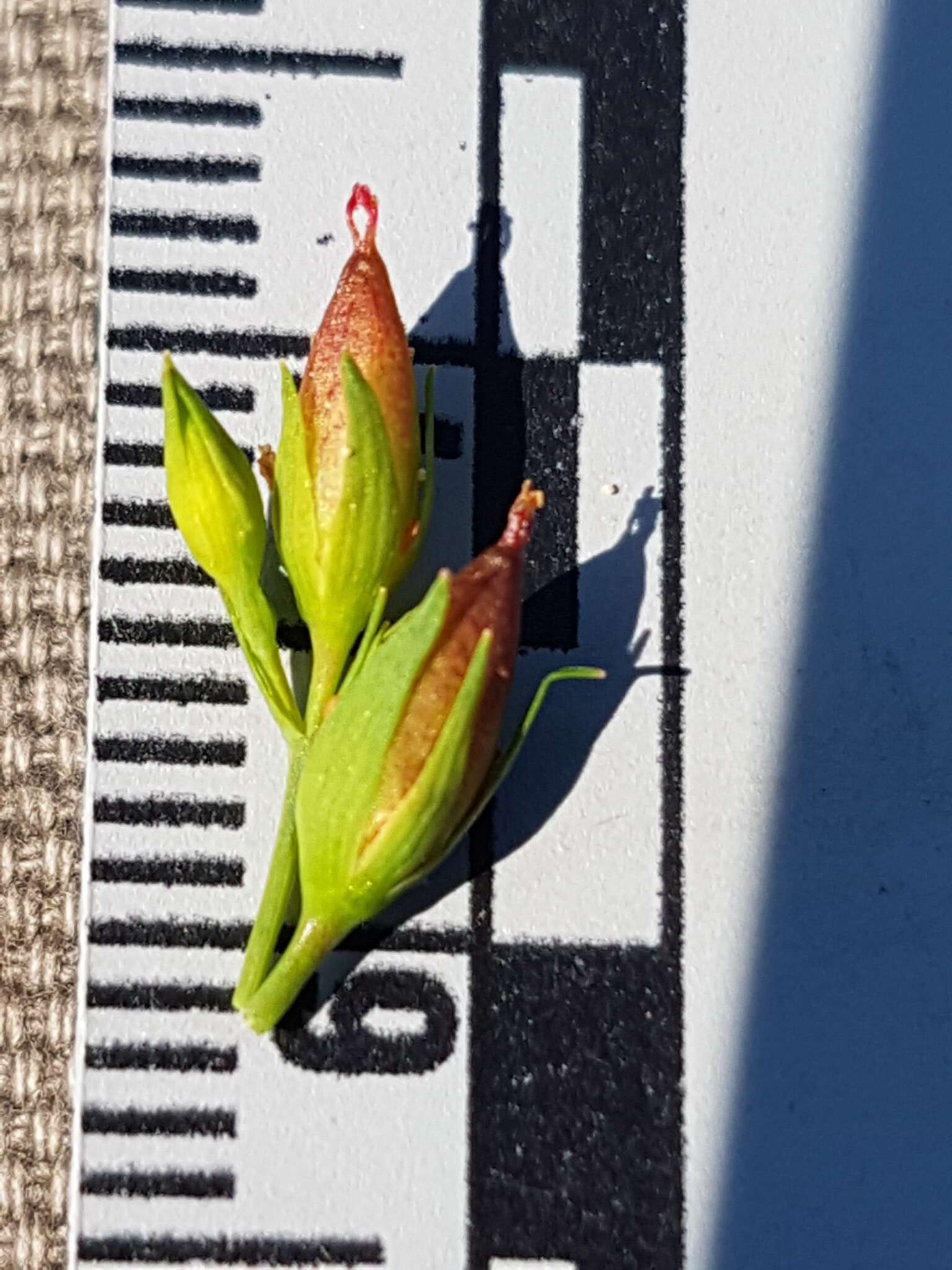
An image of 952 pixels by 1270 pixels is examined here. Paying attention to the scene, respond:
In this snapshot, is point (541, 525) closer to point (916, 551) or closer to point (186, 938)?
point (916, 551)

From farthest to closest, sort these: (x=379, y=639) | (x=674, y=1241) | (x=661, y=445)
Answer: (x=661, y=445), (x=674, y=1241), (x=379, y=639)

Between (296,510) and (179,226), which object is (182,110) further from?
(296,510)

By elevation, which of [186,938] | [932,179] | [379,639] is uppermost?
[932,179]

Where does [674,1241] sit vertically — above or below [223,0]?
below

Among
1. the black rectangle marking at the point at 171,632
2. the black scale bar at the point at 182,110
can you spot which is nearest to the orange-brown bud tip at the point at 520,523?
the black rectangle marking at the point at 171,632

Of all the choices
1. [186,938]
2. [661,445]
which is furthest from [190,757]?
[661,445]

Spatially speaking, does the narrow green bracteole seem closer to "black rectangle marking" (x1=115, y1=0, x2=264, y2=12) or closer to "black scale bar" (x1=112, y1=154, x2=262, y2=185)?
"black scale bar" (x1=112, y1=154, x2=262, y2=185)

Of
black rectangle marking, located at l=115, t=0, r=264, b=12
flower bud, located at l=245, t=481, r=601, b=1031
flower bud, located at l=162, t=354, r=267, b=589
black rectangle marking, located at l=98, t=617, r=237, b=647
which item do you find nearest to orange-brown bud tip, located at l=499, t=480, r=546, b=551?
flower bud, located at l=245, t=481, r=601, b=1031
